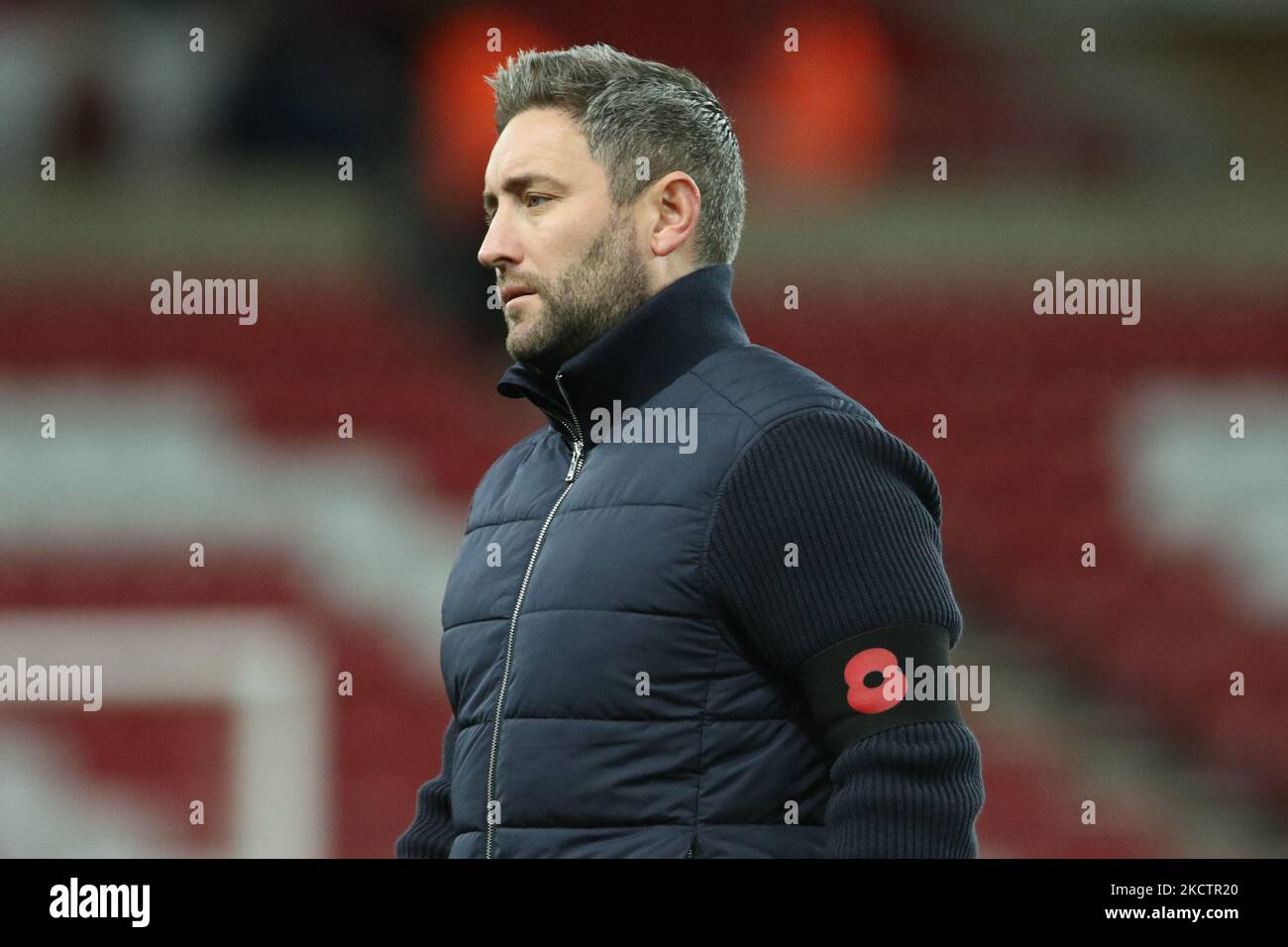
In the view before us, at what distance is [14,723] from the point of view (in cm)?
480

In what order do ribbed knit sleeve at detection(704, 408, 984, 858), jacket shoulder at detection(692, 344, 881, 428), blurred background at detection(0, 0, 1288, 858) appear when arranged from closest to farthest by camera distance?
1. ribbed knit sleeve at detection(704, 408, 984, 858)
2. jacket shoulder at detection(692, 344, 881, 428)
3. blurred background at detection(0, 0, 1288, 858)

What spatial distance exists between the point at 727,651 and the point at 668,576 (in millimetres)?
79

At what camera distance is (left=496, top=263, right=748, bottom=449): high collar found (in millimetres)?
1610

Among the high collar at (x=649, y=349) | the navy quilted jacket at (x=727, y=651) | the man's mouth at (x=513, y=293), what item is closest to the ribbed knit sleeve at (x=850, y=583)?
the navy quilted jacket at (x=727, y=651)

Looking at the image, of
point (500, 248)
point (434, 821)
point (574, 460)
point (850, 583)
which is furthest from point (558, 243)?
point (434, 821)

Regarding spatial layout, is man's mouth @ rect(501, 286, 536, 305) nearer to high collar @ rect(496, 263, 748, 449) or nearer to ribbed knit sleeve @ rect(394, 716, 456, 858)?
high collar @ rect(496, 263, 748, 449)

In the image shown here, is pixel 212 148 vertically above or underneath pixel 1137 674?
above

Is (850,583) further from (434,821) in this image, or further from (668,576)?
(434,821)

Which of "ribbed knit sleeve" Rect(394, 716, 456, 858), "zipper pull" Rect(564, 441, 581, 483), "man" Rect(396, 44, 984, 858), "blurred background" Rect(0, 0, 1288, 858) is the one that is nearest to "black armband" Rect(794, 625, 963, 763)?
"man" Rect(396, 44, 984, 858)

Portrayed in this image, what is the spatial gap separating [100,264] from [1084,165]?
347cm

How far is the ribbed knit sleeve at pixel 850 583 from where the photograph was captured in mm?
1383
